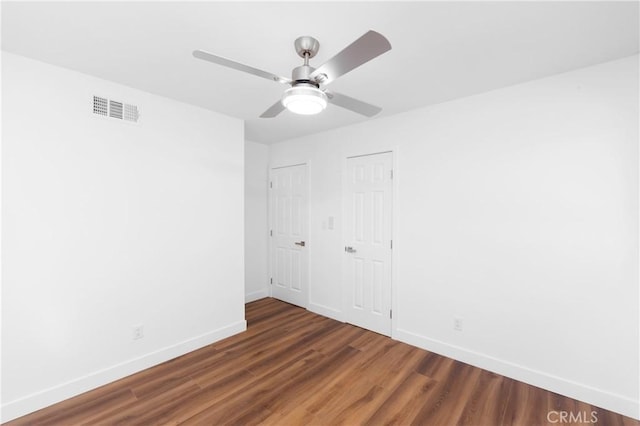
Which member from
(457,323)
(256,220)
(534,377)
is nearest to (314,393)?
(457,323)

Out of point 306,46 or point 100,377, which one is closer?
point 306,46

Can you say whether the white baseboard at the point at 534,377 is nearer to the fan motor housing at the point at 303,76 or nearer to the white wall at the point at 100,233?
the white wall at the point at 100,233

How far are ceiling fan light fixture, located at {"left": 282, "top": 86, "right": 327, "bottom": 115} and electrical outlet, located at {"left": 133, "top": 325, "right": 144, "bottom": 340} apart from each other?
237cm

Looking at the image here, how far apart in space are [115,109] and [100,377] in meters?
2.22

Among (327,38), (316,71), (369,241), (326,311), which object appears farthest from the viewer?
(326,311)

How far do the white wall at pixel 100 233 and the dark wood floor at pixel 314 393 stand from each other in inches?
10.2

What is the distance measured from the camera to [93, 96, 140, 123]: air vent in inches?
90.1

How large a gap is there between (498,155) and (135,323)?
11.7ft

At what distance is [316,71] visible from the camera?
1.43 metres

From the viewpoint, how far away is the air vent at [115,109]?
2.29 metres

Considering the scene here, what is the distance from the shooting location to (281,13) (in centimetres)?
152

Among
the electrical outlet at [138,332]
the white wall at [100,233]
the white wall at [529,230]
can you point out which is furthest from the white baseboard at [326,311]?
the electrical outlet at [138,332]

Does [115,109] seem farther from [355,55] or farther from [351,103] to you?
[355,55]

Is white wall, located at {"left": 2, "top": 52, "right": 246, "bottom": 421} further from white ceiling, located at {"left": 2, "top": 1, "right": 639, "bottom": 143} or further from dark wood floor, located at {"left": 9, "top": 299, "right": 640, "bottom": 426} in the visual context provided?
white ceiling, located at {"left": 2, "top": 1, "right": 639, "bottom": 143}
